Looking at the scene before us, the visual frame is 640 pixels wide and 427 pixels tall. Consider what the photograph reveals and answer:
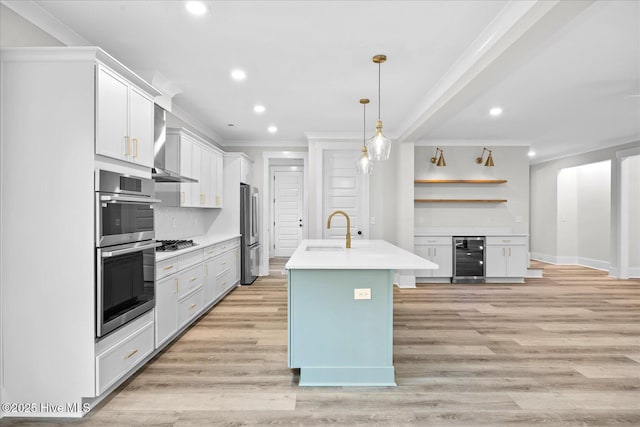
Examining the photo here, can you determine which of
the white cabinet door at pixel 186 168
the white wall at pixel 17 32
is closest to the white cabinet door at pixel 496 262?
the white cabinet door at pixel 186 168

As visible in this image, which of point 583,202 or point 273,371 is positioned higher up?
point 583,202

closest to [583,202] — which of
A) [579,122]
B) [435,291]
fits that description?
[579,122]

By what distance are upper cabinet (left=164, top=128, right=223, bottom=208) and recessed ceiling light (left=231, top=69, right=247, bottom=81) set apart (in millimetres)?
1120

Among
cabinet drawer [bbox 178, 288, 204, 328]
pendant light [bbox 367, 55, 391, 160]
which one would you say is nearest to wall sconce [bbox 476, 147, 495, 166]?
pendant light [bbox 367, 55, 391, 160]

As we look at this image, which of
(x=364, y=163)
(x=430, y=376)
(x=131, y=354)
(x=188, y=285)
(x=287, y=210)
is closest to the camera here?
(x=131, y=354)

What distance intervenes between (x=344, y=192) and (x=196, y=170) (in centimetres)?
261

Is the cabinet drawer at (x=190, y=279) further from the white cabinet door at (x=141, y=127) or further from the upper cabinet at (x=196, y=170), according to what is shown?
the white cabinet door at (x=141, y=127)

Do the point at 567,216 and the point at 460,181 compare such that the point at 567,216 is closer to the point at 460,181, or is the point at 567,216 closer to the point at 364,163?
the point at 460,181

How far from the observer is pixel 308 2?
2340mm

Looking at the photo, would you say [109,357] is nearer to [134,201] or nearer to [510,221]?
[134,201]

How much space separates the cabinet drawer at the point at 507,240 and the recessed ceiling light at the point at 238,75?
4.94 metres

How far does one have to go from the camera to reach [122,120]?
8.07 ft

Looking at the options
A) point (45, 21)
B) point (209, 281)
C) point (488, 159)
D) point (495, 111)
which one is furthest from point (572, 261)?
point (45, 21)

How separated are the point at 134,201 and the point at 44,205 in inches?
20.3
